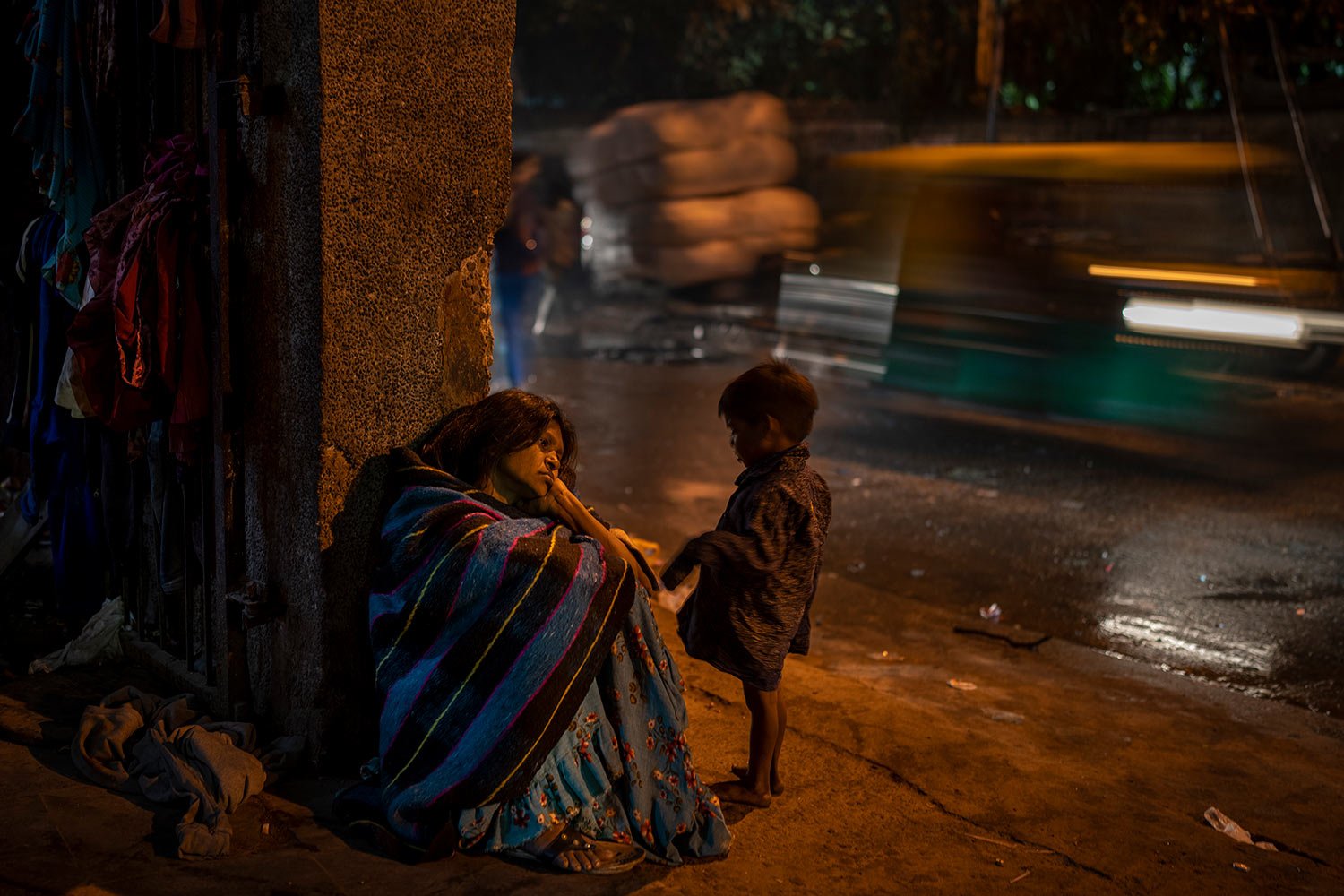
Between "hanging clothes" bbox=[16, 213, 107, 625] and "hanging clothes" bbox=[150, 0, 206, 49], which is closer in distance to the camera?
"hanging clothes" bbox=[150, 0, 206, 49]

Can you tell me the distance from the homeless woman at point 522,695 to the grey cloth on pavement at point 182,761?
372 millimetres

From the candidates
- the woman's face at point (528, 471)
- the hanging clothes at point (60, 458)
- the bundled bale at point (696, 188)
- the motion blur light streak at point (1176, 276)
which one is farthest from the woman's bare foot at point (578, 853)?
the bundled bale at point (696, 188)

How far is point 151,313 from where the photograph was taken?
304cm

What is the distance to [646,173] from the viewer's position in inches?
549

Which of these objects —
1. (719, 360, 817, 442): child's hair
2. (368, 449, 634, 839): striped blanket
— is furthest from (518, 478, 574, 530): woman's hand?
(719, 360, 817, 442): child's hair

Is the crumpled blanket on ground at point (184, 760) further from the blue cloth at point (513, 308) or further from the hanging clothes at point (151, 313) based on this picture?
the blue cloth at point (513, 308)

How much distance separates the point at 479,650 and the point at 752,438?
88cm

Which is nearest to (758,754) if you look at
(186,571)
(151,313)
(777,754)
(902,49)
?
(777,754)

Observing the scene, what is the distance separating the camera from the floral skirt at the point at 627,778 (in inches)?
108

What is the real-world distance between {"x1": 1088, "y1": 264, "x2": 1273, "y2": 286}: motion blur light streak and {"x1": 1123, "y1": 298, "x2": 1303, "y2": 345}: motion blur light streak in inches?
7.7

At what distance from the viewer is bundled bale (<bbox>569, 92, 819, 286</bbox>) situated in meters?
13.9

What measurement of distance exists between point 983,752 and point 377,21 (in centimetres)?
275

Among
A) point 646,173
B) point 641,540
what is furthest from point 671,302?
point 641,540

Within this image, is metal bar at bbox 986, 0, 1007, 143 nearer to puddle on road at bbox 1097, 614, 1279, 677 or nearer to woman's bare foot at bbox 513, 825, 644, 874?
puddle on road at bbox 1097, 614, 1279, 677
